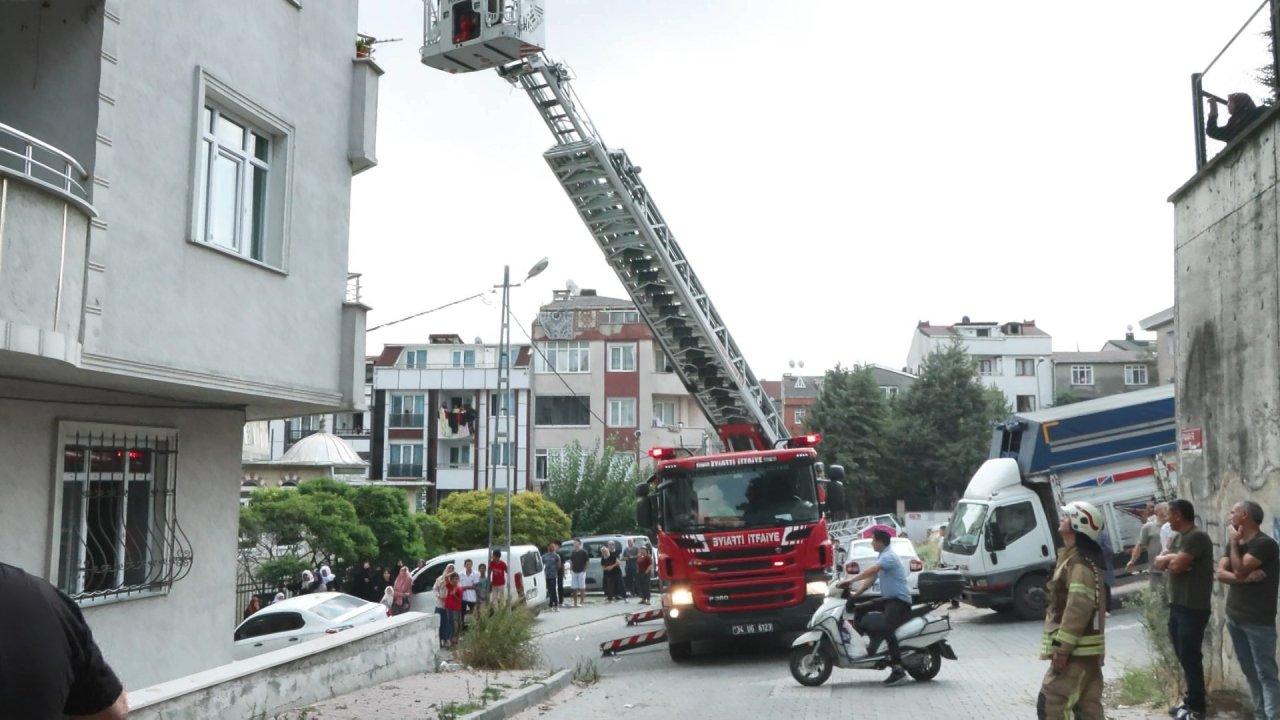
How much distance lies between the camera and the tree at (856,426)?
58.0 metres

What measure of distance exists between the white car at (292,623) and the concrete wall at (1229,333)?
12894 mm

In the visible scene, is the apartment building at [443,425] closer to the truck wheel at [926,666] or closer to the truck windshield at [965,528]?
the truck windshield at [965,528]

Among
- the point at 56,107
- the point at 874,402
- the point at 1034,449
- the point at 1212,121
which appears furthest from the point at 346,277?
the point at 874,402

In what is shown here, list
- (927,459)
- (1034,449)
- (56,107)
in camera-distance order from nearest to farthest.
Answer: (56,107) < (1034,449) < (927,459)

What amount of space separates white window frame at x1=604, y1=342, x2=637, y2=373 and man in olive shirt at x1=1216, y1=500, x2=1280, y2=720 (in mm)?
51001

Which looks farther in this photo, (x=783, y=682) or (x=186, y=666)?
(x=783, y=682)

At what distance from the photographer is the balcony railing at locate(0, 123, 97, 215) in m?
7.43

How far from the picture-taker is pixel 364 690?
35.2 ft

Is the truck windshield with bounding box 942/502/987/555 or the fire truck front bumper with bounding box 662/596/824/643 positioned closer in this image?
the fire truck front bumper with bounding box 662/596/824/643

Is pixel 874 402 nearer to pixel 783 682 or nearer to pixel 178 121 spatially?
pixel 783 682

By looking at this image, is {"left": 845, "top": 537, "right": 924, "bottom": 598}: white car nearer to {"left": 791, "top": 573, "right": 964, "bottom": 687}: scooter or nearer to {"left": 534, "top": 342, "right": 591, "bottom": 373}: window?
{"left": 791, "top": 573, "right": 964, "bottom": 687}: scooter

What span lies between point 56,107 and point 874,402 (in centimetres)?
5283

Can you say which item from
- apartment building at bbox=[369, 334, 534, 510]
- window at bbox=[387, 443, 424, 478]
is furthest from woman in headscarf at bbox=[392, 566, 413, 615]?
window at bbox=[387, 443, 424, 478]

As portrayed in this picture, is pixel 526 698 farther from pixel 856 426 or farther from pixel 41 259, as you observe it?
pixel 856 426
